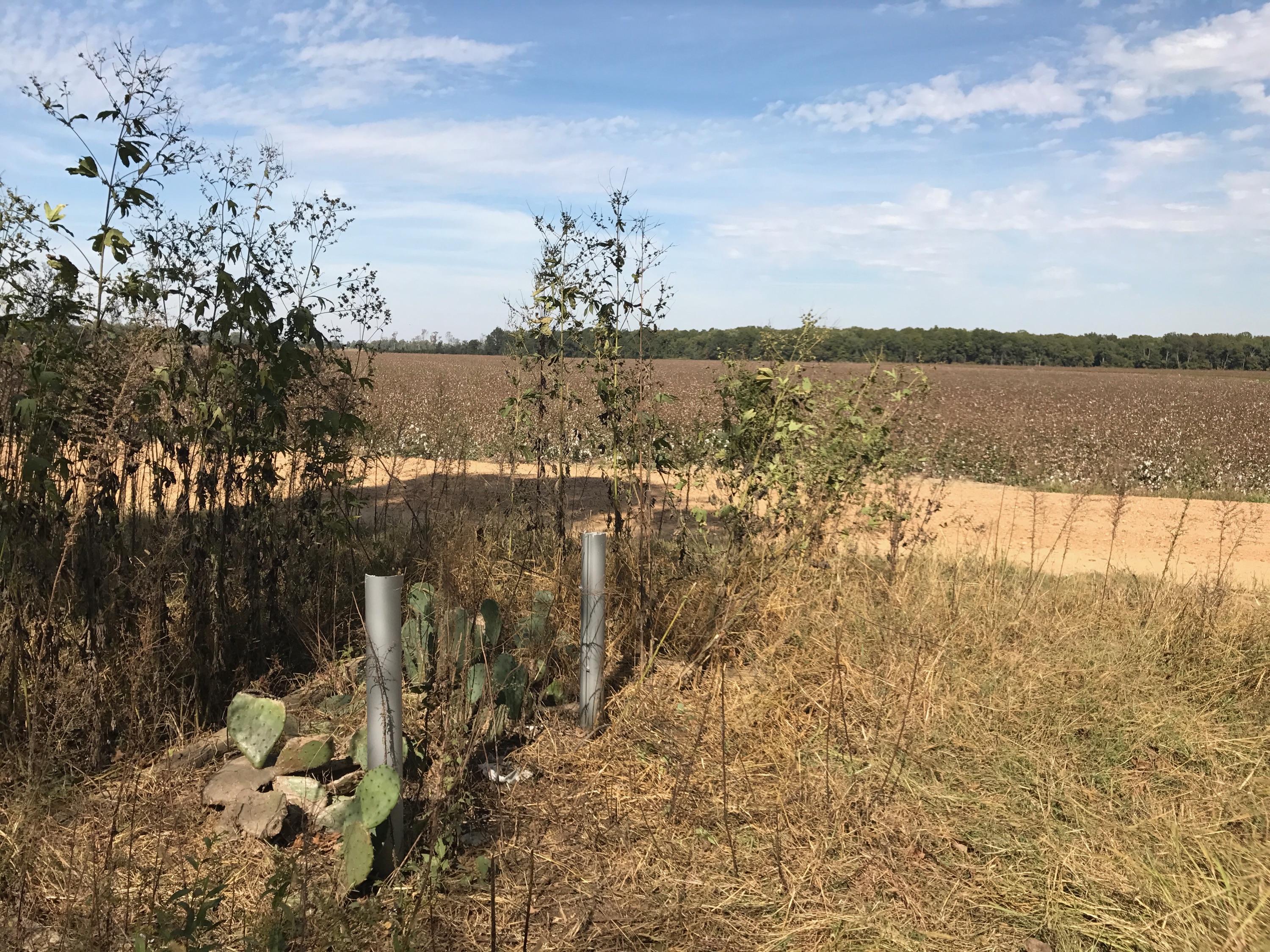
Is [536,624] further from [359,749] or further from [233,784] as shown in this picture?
[233,784]

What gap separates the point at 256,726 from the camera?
10.1 feet

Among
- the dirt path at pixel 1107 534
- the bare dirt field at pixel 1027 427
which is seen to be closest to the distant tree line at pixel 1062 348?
the bare dirt field at pixel 1027 427

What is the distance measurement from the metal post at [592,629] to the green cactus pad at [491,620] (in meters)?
0.39

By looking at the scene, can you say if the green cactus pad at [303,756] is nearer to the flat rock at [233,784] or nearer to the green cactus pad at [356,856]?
the flat rock at [233,784]

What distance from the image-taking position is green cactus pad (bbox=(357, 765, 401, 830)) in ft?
8.38

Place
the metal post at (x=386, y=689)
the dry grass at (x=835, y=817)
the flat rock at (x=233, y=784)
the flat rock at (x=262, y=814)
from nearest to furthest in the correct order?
1. the dry grass at (x=835, y=817)
2. the metal post at (x=386, y=689)
3. the flat rock at (x=262, y=814)
4. the flat rock at (x=233, y=784)

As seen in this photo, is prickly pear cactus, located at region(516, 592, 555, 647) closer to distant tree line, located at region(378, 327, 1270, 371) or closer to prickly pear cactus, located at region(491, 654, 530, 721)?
prickly pear cactus, located at region(491, 654, 530, 721)

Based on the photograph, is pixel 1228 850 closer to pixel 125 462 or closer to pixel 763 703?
pixel 763 703

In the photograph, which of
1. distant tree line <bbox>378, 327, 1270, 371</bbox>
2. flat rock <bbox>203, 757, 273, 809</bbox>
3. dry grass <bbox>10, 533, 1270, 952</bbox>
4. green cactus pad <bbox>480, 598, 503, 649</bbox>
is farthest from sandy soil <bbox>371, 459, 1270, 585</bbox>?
distant tree line <bbox>378, 327, 1270, 371</bbox>

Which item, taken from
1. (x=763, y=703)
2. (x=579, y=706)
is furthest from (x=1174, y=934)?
(x=579, y=706)

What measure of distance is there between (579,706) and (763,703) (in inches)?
31.8

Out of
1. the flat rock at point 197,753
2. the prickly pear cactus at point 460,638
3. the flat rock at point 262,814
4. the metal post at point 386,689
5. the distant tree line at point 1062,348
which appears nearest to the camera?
the metal post at point 386,689

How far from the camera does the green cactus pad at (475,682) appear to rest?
3393 mm

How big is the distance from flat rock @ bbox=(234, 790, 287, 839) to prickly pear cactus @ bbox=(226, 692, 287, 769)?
19 cm
